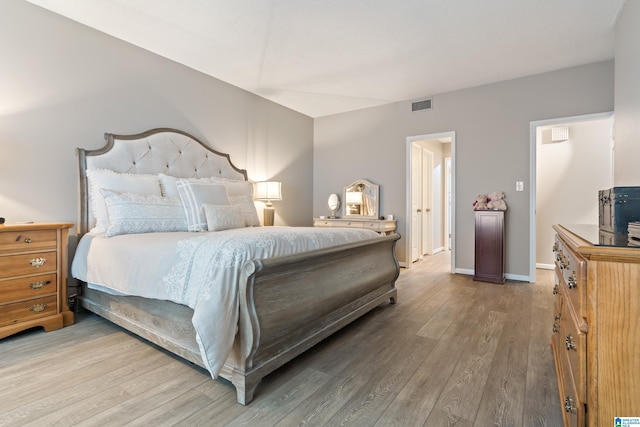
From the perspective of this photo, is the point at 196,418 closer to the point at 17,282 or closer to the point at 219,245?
the point at 219,245

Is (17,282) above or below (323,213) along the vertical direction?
below

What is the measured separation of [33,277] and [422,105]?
482cm

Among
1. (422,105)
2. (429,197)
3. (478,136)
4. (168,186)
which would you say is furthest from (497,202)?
(168,186)

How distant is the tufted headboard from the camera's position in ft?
9.36

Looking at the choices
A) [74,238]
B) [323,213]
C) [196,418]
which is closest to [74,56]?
[74,238]

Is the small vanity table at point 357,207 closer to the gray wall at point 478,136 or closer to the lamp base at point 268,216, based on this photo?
the gray wall at point 478,136

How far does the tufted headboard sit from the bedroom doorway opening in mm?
2780

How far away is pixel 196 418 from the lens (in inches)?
55.0

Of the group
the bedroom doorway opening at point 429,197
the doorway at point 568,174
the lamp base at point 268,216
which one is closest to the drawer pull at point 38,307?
the lamp base at point 268,216

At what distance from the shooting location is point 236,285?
1.51 m

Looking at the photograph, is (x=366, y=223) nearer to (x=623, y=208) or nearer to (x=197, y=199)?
(x=197, y=199)

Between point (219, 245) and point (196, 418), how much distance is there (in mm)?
777

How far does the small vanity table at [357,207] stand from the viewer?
16.6 feet

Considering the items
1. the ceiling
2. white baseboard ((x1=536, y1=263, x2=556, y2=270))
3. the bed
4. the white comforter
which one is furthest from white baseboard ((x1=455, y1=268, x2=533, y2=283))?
the white comforter
